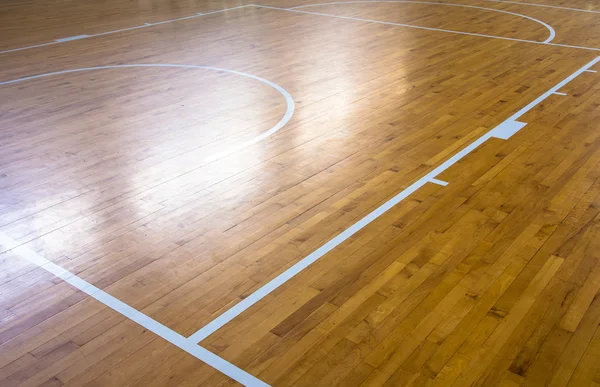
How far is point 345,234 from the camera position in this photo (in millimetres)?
3090

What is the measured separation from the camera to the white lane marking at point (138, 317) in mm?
2229

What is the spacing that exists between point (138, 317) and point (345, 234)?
1.08m

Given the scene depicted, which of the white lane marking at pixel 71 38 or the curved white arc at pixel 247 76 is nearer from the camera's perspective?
the curved white arc at pixel 247 76

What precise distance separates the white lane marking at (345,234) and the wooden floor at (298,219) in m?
0.02

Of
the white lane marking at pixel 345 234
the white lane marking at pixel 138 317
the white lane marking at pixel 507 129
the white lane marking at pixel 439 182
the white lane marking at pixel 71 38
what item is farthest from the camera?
the white lane marking at pixel 71 38

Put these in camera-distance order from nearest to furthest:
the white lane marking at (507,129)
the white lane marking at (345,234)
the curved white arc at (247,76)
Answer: the white lane marking at (345,234) < the curved white arc at (247,76) < the white lane marking at (507,129)

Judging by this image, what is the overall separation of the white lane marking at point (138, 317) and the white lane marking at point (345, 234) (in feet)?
0.21

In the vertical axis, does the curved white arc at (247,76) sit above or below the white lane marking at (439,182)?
above

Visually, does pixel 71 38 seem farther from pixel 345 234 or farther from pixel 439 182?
pixel 345 234

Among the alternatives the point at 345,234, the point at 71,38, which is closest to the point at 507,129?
the point at 345,234

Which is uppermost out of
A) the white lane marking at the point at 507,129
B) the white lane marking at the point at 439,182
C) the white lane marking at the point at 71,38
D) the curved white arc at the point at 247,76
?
the white lane marking at the point at 71,38

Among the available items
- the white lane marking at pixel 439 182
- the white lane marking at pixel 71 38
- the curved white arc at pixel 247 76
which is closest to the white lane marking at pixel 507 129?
the white lane marking at pixel 439 182

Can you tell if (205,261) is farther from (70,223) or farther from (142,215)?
(70,223)

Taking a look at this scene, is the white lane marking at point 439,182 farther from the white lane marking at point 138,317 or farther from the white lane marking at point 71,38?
the white lane marking at point 71,38
